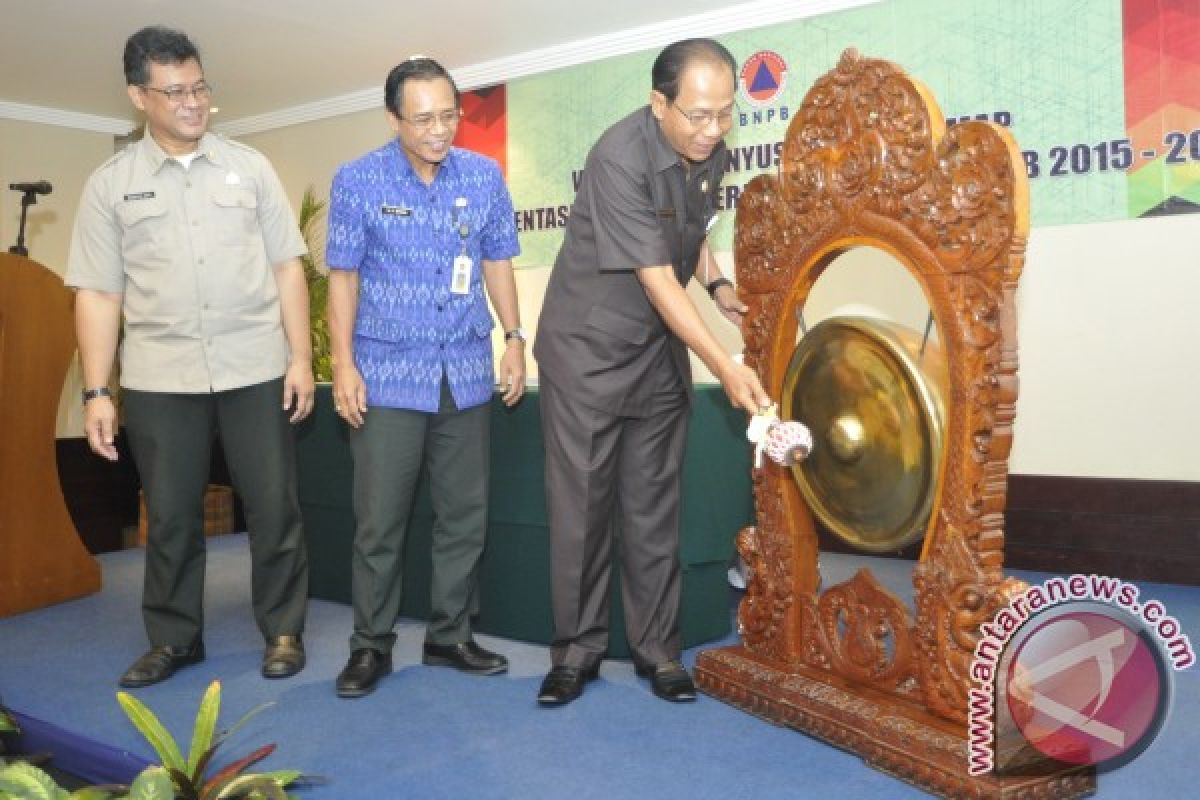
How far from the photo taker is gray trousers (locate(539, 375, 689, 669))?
7.45ft

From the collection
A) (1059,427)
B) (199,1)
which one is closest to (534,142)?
(199,1)

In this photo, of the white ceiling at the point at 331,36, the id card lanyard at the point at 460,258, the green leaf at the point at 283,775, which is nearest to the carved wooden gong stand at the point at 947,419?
the id card lanyard at the point at 460,258

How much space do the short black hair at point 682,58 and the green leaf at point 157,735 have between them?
4.88ft

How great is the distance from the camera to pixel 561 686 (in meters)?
2.29

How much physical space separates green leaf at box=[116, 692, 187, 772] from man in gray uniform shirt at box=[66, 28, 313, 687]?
60 centimetres

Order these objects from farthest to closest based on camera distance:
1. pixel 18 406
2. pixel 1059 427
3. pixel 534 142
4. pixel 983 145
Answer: pixel 534 142
pixel 1059 427
pixel 18 406
pixel 983 145

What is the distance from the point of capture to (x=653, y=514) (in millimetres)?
2330

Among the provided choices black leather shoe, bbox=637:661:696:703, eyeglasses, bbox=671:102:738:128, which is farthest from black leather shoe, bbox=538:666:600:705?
eyeglasses, bbox=671:102:738:128

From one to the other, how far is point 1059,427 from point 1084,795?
2.34m

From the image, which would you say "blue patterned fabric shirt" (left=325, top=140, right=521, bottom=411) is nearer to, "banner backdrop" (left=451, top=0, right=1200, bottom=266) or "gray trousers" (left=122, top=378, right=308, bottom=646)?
"gray trousers" (left=122, top=378, right=308, bottom=646)

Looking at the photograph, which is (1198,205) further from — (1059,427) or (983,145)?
(983,145)

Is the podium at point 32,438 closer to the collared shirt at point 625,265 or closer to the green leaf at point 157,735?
the green leaf at point 157,735

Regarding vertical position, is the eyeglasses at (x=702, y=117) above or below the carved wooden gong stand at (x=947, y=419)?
Answer: above

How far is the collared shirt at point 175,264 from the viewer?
245cm
